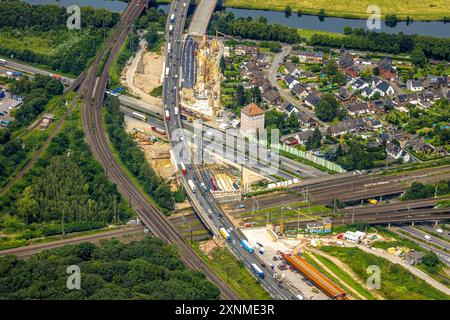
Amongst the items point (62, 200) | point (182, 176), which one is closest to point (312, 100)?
point (182, 176)

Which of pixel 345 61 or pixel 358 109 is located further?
pixel 345 61

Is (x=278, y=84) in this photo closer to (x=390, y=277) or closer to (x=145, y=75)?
(x=145, y=75)

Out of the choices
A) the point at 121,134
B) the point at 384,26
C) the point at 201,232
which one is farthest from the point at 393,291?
the point at 384,26

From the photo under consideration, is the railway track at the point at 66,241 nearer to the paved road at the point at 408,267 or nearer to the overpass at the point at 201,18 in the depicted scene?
the paved road at the point at 408,267

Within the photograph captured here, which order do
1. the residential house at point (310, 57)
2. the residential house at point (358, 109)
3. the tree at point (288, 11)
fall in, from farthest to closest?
1. the tree at point (288, 11)
2. the residential house at point (310, 57)
3. the residential house at point (358, 109)

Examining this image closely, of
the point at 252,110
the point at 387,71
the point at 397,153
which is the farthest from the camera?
the point at 387,71

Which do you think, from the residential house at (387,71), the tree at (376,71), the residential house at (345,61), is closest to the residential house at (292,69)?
the residential house at (345,61)

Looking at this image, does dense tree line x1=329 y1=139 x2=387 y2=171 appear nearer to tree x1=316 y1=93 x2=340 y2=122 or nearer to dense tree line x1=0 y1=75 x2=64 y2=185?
tree x1=316 y1=93 x2=340 y2=122
